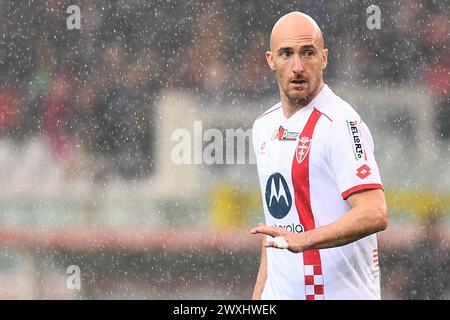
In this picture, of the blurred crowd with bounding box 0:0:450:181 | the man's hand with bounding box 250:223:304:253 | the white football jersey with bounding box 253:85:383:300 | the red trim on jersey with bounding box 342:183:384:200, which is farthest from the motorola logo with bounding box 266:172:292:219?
the blurred crowd with bounding box 0:0:450:181

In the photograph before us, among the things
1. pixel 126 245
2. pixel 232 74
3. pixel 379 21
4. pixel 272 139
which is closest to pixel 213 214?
pixel 126 245

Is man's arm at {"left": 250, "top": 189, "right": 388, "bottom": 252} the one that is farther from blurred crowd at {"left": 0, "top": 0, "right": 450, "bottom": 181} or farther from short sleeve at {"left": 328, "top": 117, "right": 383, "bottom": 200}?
blurred crowd at {"left": 0, "top": 0, "right": 450, "bottom": 181}

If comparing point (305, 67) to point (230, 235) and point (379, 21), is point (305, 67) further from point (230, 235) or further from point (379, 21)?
point (379, 21)

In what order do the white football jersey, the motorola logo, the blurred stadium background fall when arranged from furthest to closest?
1. the blurred stadium background
2. the motorola logo
3. the white football jersey

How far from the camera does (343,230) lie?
349cm

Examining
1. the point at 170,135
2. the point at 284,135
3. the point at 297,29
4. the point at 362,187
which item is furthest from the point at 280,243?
the point at 170,135

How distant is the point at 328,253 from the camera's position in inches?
151

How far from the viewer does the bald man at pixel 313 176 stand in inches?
147

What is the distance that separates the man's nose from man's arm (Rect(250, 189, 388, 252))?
0.60 m

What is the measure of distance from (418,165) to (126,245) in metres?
2.83

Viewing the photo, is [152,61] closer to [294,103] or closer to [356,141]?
[294,103]

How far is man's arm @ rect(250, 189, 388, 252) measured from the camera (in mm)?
3443

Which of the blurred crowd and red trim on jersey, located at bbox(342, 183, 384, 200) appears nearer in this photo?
red trim on jersey, located at bbox(342, 183, 384, 200)

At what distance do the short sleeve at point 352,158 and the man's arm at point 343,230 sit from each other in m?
0.08
